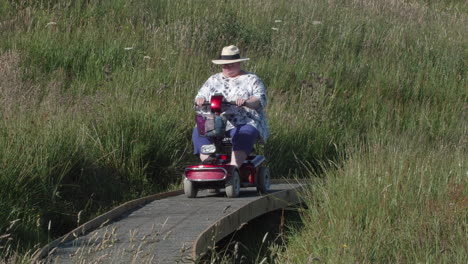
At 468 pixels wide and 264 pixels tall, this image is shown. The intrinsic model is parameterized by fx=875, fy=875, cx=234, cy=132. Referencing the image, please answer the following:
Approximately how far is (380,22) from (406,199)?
11.1m

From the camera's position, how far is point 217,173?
790cm

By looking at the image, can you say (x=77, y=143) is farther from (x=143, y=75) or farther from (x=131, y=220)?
(x=143, y=75)

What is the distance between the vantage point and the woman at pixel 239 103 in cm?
817

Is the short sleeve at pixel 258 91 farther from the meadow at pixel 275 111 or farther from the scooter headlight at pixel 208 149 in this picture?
the meadow at pixel 275 111

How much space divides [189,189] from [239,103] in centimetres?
95

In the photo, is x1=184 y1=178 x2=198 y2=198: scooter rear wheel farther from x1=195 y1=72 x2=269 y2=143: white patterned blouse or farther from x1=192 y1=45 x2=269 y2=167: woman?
x1=195 y1=72 x2=269 y2=143: white patterned blouse

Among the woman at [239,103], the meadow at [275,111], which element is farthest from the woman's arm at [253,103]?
the meadow at [275,111]

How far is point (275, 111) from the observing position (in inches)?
438

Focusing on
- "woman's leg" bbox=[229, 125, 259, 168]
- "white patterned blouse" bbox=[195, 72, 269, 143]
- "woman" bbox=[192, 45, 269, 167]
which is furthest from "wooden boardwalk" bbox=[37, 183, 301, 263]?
"white patterned blouse" bbox=[195, 72, 269, 143]

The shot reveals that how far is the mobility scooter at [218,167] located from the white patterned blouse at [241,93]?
0.41ft

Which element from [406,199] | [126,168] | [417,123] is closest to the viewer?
[406,199]

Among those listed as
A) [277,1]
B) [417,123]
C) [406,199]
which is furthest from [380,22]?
[406,199]

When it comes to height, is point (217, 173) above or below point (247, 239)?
above

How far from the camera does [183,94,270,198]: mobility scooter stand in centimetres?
791
